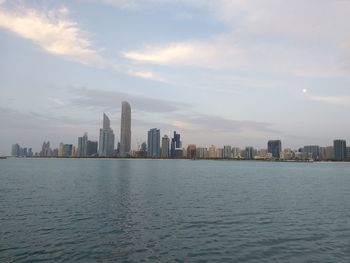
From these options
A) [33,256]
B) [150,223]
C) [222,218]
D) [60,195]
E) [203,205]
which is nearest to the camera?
[33,256]

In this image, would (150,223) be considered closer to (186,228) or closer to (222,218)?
(186,228)

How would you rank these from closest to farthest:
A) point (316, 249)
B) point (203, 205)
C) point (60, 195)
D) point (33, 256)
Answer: point (33, 256) → point (316, 249) → point (203, 205) → point (60, 195)

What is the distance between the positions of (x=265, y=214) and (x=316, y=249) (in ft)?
60.9

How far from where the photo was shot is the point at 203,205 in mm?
59469

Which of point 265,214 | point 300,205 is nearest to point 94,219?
point 265,214

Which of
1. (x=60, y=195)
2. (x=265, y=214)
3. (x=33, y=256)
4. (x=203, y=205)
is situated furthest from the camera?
(x=60, y=195)

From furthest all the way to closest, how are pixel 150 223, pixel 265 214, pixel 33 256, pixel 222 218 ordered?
pixel 265 214
pixel 222 218
pixel 150 223
pixel 33 256

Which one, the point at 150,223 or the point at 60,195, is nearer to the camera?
the point at 150,223

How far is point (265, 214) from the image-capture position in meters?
51.8

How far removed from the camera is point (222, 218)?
157 ft

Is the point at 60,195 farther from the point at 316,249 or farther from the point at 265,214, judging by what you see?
the point at 316,249

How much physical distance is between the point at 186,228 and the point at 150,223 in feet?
18.6

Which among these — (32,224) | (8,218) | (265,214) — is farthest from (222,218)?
(8,218)

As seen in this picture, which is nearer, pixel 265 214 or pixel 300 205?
pixel 265 214
